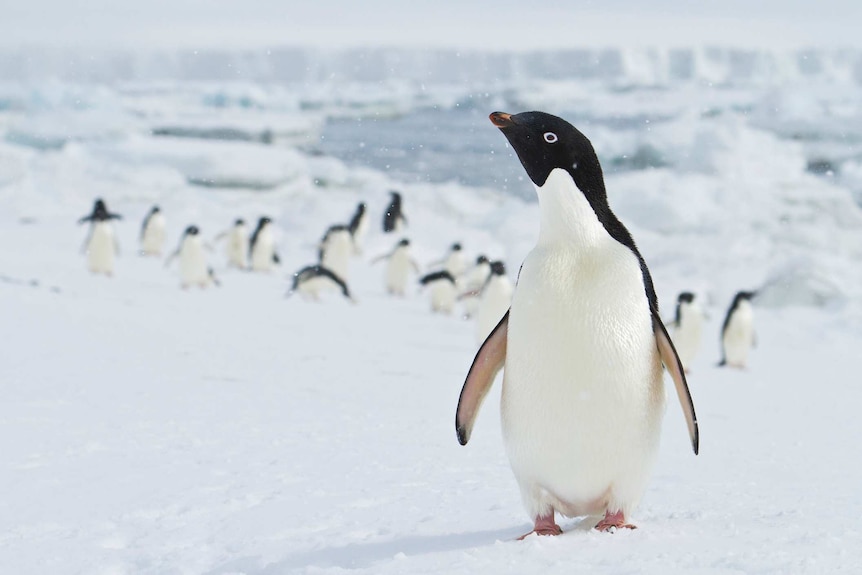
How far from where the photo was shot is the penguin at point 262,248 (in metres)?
11.2

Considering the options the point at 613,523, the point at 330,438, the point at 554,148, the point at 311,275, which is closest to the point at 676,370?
the point at 613,523

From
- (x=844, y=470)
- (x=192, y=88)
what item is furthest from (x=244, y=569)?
(x=192, y=88)

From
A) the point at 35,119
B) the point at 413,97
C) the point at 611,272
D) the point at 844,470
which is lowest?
the point at 844,470

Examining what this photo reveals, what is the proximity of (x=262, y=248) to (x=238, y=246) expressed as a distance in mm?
591

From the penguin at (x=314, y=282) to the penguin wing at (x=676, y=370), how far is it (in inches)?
285

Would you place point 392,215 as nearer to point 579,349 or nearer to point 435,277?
point 435,277

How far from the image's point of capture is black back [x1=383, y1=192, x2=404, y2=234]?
1573cm

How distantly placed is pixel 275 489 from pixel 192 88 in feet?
144

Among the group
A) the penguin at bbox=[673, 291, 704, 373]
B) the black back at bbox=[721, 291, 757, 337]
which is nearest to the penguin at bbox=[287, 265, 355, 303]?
the penguin at bbox=[673, 291, 704, 373]

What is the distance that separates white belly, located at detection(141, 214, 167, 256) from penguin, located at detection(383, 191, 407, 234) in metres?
4.67

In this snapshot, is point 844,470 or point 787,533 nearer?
point 787,533

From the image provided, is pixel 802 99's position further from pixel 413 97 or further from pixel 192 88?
pixel 192 88

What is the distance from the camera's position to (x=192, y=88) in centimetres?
4419

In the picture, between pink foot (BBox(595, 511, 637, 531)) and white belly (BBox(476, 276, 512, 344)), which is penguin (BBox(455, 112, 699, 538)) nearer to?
pink foot (BBox(595, 511, 637, 531))
